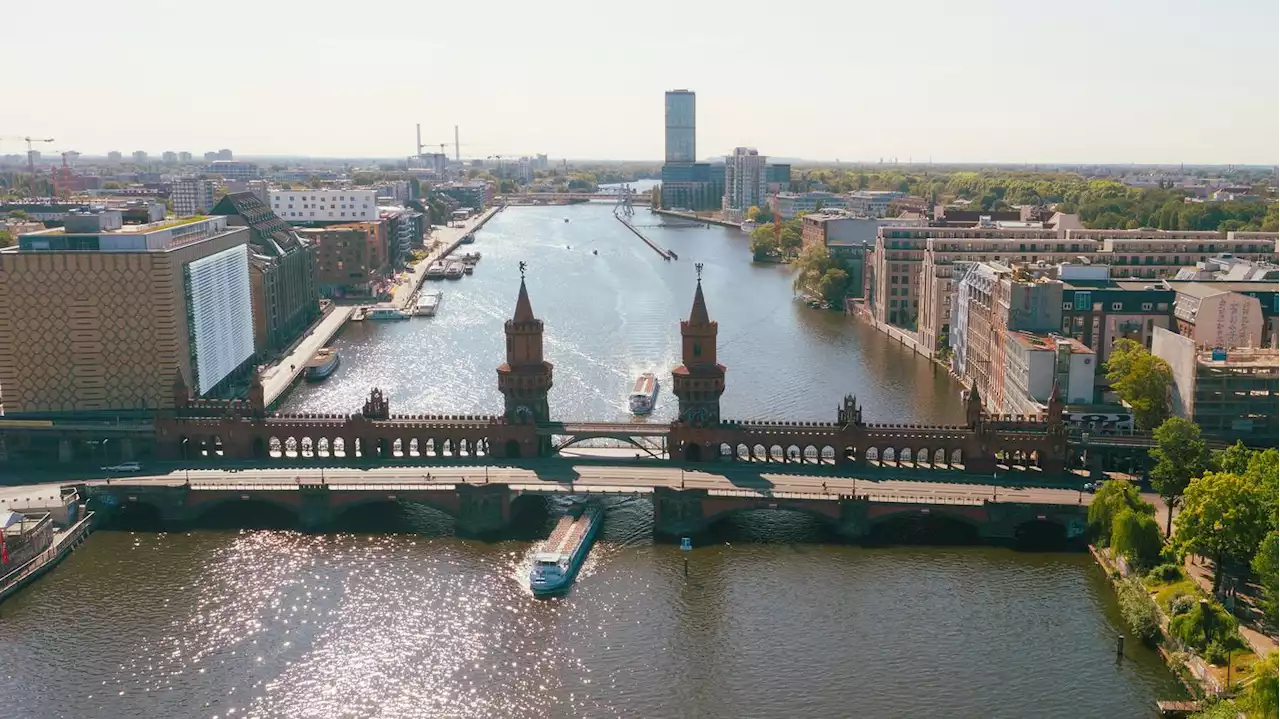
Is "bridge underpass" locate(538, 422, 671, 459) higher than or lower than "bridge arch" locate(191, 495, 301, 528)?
higher

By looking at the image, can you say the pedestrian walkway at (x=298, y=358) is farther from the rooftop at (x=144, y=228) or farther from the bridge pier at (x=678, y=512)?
the bridge pier at (x=678, y=512)

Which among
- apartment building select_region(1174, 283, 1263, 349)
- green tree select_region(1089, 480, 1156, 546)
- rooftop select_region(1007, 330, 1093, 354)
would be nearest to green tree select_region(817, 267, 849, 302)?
rooftop select_region(1007, 330, 1093, 354)

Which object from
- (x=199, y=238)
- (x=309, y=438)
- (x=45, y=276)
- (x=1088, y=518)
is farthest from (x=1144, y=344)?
(x=45, y=276)

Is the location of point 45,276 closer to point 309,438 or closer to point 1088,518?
point 309,438

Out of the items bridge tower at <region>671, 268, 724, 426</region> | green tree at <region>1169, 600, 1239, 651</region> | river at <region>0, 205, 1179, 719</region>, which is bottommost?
river at <region>0, 205, 1179, 719</region>

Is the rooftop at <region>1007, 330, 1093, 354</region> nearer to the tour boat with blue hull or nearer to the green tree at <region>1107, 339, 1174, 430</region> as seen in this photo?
the green tree at <region>1107, 339, 1174, 430</region>

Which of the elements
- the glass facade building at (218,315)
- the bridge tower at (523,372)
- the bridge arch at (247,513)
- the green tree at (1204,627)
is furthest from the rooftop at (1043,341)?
the glass facade building at (218,315)

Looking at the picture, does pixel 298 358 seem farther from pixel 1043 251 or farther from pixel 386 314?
pixel 1043 251
